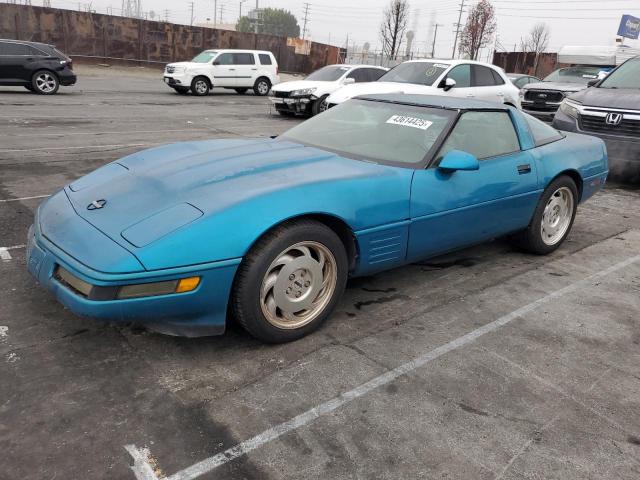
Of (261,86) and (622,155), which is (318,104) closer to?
(622,155)

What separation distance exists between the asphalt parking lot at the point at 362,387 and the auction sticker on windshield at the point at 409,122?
3.55 feet

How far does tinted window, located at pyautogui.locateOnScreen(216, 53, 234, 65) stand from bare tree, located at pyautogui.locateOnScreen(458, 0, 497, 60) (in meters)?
31.2

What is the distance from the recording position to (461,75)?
10.7 metres

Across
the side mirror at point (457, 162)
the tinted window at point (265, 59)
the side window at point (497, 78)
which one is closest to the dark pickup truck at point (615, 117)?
the side window at point (497, 78)

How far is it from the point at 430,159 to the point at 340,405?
1761 millimetres

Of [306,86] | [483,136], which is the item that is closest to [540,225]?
[483,136]

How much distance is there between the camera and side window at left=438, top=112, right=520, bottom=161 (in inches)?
146

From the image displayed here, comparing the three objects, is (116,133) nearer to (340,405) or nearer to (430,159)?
(430,159)

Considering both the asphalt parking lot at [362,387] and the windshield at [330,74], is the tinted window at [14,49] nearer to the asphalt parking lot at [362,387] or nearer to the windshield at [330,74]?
the windshield at [330,74]

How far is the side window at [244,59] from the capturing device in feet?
64.3

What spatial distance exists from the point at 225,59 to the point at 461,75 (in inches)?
435

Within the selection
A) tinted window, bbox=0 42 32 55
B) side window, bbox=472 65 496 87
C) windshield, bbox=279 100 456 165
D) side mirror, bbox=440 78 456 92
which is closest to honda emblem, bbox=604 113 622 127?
side mirror, bbox=440 78 456 92

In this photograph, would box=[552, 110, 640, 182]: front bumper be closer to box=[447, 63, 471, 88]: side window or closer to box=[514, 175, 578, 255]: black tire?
box=[514, 175, 578, 255]: black tire

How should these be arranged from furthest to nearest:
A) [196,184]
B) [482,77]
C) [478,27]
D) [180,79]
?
[478,27], [180,79], [482,77], [196,184]
